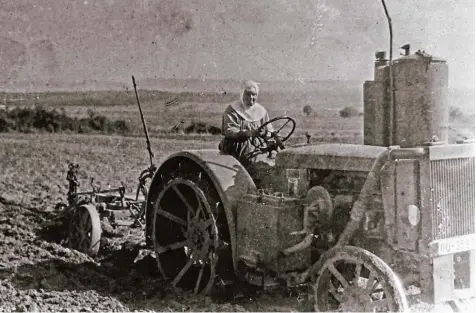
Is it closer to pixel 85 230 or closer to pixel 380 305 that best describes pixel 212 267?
pixel 380 305

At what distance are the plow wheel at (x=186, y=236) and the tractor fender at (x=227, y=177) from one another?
0.18 meters

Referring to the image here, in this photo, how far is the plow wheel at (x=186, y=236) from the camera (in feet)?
16.1

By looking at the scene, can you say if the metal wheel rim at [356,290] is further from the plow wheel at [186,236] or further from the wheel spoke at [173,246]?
the wheel spoke at [173,246]

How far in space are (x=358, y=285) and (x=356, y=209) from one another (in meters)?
0.55

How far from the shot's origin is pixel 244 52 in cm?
1116

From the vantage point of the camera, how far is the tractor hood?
4145mm

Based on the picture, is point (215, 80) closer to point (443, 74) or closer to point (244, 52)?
point (244, 52)

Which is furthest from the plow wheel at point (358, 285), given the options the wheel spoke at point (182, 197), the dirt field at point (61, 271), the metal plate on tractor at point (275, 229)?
the wheel spoke at point (182, 197)

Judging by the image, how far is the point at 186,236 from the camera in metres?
5.27

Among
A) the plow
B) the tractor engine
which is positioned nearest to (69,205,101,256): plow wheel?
the plow

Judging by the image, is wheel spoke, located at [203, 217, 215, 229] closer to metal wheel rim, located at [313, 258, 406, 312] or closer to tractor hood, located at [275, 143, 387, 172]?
tractor hood, located at [275, 143, 387, 172]

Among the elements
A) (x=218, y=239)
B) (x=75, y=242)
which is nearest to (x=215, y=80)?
(x=75, y=242)

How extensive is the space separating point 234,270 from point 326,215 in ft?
3.31

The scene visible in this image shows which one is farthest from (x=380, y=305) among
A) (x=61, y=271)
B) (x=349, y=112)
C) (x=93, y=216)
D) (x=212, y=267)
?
(x=349, y=112)
